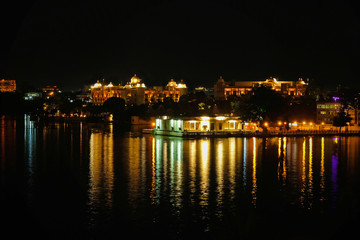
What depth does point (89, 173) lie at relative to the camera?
18203 mm

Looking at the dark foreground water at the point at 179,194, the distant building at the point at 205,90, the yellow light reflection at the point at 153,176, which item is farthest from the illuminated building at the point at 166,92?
the dark foreground water at the point at 179,194

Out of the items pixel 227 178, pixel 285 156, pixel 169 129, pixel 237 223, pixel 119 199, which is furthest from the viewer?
pixel 169 129

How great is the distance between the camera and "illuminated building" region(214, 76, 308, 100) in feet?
279

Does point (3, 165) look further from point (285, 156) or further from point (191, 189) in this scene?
point (285, 156)

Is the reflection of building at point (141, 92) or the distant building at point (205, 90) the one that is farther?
the distant building at point (205, 90)

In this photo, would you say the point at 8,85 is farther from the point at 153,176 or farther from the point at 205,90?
the point at 153,176

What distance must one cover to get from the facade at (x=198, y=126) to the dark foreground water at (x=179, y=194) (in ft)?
33.4

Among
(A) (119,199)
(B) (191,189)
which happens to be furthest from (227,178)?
(A) (119,199)

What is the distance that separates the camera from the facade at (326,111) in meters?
47.5

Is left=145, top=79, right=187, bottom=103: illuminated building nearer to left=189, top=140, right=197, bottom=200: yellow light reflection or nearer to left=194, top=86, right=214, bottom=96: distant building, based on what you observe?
left=194, top=86, right=214, bottom=96: distant building

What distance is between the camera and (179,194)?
14703 mm

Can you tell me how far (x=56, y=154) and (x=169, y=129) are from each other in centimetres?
1419

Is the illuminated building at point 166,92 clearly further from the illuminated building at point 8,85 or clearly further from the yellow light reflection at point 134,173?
the yellow light reflection at point 134,173

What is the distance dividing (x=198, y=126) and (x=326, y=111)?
1661 centimetres
